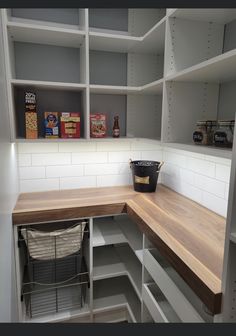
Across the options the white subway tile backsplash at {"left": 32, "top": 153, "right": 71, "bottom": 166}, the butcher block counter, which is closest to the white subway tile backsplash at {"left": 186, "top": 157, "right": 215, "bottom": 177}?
the butcher block counter

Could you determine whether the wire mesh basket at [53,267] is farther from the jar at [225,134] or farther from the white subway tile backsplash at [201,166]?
the jar at [225,134]

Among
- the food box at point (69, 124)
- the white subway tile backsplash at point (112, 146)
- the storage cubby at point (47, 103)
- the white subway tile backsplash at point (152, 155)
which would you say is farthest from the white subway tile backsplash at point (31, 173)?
the white subway tile backsplash at point (152, 155)

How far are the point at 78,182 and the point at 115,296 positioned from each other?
97cm

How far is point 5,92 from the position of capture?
4.52 feet

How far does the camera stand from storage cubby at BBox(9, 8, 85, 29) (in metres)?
1.69

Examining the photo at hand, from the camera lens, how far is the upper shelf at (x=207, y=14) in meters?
1.25

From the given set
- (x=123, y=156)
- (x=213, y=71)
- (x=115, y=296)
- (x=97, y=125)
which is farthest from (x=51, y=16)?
(x=115, y=296)

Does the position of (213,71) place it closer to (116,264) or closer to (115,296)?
(116,264)

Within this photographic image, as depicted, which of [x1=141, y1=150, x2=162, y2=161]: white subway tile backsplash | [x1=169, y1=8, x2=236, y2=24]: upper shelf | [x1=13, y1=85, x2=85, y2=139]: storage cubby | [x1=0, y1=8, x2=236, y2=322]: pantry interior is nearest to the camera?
[x1=169, y1=8, x2=236, y2=24]: upper shelf

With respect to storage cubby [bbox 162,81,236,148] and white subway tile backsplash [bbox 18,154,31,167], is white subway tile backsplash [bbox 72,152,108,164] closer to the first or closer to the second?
white subway tile backsplash [bbox 18,154,31,167]

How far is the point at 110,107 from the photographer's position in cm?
203

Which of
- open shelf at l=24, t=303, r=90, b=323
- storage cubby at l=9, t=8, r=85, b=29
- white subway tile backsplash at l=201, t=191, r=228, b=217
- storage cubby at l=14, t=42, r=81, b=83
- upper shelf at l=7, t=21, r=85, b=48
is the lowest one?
open shelf at l=24, t=303, r=90, b=323

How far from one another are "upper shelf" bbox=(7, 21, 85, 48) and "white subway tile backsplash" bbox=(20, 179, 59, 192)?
1049mm

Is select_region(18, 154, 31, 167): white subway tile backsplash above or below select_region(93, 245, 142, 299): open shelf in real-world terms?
above
